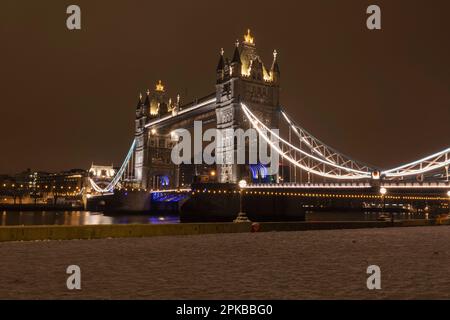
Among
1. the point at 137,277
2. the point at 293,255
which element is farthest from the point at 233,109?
the point at 137,277

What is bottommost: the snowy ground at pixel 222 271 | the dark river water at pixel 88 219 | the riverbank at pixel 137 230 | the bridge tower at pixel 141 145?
the dark river water at pixel 88 219

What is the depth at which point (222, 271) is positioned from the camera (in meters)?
11.7

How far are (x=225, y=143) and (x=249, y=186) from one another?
677 inches

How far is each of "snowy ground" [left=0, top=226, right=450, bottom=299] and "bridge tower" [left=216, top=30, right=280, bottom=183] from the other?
198 ft

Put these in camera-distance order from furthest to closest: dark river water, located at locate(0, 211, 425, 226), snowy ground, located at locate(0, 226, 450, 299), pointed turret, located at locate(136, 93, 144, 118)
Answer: pointed turret, located at locate(136, 93, 144, 118), dark river water, located at locate(0, 211, 425, 226), snowy ground, located at locate(0, 226, 450, 299)

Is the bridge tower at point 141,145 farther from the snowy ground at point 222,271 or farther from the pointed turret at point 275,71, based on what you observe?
the snowy ground at point 222,271

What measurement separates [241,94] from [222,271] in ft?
230

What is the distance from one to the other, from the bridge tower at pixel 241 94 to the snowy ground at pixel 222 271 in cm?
6023

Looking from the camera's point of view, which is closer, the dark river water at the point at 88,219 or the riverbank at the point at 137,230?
the riverbank at the point at 137,230

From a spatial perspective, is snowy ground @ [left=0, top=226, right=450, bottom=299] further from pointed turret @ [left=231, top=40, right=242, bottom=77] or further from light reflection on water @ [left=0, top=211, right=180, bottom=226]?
pointed turret @ [left=231, top=40, right=242, bottom=77]

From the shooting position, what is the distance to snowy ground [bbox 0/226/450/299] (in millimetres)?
8797

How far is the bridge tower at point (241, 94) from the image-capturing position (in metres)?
79.8

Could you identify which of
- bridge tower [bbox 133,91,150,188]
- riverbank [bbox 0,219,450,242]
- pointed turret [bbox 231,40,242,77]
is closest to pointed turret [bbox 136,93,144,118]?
bridge tower [bbox 133,91,150,188]

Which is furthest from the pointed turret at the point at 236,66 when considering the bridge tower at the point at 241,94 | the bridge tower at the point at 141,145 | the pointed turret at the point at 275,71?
the bridge tower at the point at 141,145
